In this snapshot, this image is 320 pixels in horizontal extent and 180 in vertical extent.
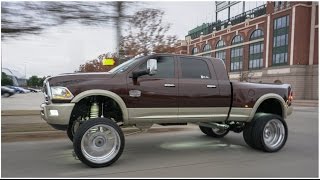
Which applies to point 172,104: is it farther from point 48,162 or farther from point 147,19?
point 147,19

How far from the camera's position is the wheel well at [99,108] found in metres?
7.38

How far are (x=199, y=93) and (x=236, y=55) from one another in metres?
67.8

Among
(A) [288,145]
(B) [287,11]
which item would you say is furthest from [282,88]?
(B) [287,11]

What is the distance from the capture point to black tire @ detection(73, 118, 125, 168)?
22.1 ft

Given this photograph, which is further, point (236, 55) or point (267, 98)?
point (236, 55)

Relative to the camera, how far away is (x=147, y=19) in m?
12.4

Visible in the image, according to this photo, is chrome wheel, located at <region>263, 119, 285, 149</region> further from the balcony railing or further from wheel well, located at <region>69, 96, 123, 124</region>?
the balcony railing

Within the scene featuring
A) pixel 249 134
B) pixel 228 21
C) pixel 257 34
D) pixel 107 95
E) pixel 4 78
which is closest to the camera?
pixel 107 95

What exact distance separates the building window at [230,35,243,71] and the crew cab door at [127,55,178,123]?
218ft

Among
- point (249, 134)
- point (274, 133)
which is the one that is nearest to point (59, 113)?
point (249, 134)

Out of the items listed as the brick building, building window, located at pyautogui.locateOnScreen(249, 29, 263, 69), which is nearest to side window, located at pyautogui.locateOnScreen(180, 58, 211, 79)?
the brick building

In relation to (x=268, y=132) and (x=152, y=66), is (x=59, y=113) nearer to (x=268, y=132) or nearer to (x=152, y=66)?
(x=152, y=66)

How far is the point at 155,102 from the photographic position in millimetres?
7480

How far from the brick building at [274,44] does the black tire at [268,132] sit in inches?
1528
